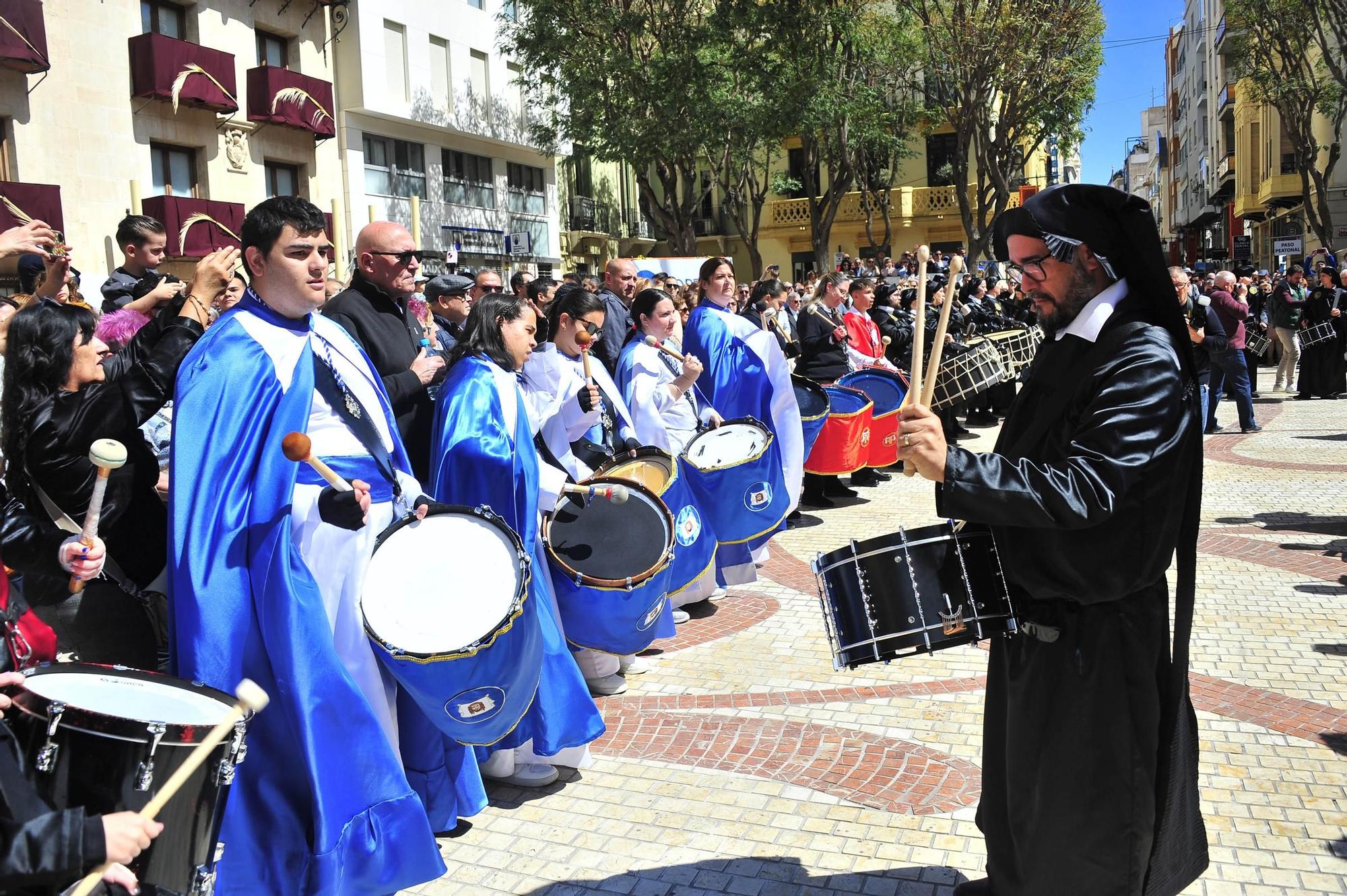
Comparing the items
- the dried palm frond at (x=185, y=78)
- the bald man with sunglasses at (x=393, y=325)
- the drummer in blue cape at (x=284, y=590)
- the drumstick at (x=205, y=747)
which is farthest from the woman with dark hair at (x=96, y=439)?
the dried palm frond at (x=185, y=78)

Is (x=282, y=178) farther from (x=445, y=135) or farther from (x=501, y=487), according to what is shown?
(x=501, y=487)

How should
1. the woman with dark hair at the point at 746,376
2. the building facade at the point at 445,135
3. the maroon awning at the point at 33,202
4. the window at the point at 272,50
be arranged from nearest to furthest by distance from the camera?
the woman with dark hair at the point at 746,376, the maroon awning at the point at 33,202, the window at the point at 272,50, the building facade at the point at 445,135

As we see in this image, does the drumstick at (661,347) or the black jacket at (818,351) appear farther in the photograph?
the black jacket at (818,351)

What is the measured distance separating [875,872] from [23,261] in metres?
5.30

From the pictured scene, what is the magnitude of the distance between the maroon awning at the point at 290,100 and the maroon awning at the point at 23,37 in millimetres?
5415

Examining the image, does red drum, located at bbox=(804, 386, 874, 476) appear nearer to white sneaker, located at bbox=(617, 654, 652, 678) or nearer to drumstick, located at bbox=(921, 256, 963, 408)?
white sneaker, located at bbox=(617, 654, 652, 678)

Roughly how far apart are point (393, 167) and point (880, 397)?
76.5 ft

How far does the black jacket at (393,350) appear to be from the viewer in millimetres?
5016

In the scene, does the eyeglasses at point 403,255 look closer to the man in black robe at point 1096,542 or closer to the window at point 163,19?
the man in black robe at point 1096,542

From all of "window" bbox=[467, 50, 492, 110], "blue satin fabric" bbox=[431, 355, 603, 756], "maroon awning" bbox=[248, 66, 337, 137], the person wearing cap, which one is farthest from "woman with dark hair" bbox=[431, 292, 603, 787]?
"window" bbox=[467, 50, 492, 110]

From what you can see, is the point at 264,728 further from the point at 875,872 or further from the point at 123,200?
the point at 123,200

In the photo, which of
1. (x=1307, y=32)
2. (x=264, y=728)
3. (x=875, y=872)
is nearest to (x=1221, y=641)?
(x=875, y=872)

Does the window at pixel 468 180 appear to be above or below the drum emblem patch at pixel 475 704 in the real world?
above

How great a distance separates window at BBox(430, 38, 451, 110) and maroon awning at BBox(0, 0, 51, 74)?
42.0ft
